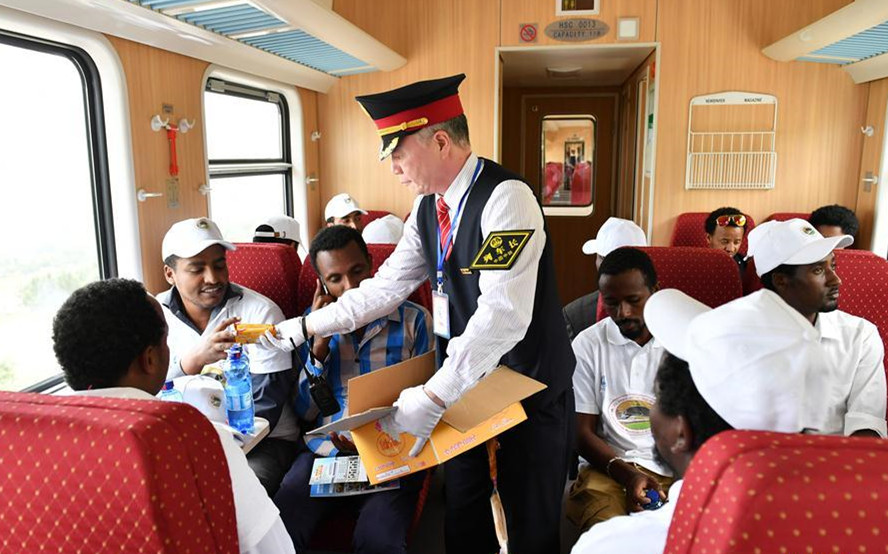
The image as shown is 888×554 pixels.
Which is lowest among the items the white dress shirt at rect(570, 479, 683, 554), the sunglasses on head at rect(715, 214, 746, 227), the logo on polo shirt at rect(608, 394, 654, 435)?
the logo on polo shirt at rect(608, 394, 654, 435)

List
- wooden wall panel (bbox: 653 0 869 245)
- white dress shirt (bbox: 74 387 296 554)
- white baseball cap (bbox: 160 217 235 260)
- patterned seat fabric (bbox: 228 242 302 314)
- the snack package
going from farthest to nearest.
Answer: wooden wall panel (bbox: 653 0 869 245) < patterned seat fabric (bbox: 228 242 302 314) < white baseball cap (bbox: 160 217 235 260) < the snack package < white dress shirt (bbox: 74 387 296 554)

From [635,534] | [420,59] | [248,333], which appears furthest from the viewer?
[420,59]

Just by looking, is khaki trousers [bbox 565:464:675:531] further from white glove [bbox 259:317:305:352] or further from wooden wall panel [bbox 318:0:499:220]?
wooden wall panel [bbox 318:0:499:220]

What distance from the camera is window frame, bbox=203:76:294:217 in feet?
13.4

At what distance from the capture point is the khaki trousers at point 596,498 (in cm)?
221

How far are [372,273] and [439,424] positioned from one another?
3.83 feet

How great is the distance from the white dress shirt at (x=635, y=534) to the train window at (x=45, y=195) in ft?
7.83

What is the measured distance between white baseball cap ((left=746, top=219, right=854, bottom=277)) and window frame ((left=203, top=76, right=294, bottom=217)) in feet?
9.72

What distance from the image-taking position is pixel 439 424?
1.87 meters

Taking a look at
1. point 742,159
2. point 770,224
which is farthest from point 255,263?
point 742,159

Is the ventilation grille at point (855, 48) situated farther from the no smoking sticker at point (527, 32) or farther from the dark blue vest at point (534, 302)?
the dark blue vest at point (534, 302)

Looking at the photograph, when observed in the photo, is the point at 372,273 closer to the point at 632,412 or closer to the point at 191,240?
the point at 191,240

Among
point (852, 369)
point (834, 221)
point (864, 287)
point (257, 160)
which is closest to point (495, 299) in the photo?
point (852, 369)

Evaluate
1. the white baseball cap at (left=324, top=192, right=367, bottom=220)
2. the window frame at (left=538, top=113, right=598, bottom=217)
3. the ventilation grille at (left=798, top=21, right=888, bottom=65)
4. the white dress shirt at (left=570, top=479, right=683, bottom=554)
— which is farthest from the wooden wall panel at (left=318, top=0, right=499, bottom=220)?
the white dress shirt at (left=570, top=479, right=683, bottom=554)
